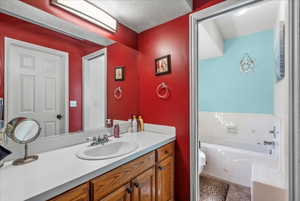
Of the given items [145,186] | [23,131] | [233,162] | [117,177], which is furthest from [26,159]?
[233,162]

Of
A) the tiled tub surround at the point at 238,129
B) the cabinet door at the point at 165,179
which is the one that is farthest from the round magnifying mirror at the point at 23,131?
the tiled tub surround at the point at 238,129

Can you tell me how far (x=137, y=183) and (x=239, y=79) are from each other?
8.42 ft

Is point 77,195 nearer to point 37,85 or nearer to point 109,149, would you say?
point 109,149

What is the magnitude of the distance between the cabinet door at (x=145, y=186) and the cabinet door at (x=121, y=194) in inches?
2.3

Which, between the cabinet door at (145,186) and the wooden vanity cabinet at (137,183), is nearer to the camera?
the wooden vanity cabinet at (137,183)

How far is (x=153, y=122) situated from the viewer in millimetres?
1760

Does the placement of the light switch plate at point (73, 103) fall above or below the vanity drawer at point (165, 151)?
above

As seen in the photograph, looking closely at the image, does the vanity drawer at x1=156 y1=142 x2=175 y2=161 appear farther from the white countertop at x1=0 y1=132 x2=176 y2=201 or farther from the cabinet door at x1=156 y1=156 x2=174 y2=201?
the white countertop at x1=0 y1=132 x2=176 y2=201

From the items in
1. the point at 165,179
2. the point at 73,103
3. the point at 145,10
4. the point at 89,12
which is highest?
the point at 145,10

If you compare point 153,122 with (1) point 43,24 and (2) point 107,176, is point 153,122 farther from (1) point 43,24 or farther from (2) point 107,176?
(1) point 43,24

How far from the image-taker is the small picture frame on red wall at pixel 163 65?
1.60 m

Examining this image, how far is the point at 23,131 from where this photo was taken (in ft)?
2.94

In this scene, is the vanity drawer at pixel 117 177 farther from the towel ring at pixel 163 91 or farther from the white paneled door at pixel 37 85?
the towel ring at pixel 163 91

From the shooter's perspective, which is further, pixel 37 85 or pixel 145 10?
pixel 145 10
